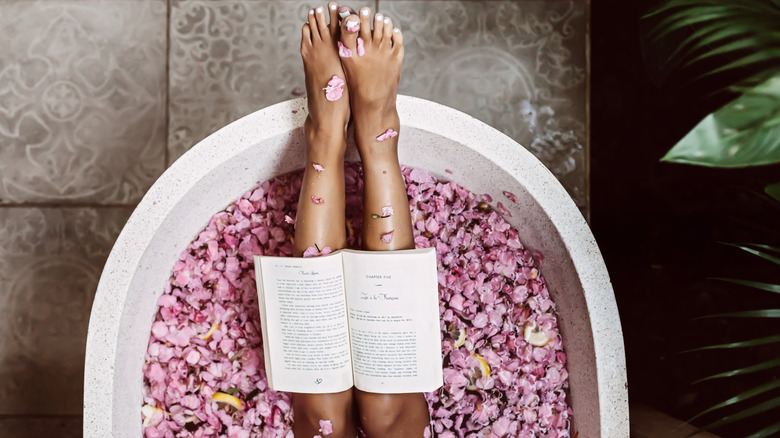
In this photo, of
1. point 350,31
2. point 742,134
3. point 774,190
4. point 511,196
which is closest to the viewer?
point 742,134

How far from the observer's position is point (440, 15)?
1.65 meters

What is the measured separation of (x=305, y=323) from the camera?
47.9 inches

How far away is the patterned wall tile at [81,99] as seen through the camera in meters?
1.65

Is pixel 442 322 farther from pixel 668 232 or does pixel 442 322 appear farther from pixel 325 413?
pixel 668 232

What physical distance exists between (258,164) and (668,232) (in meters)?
1.01

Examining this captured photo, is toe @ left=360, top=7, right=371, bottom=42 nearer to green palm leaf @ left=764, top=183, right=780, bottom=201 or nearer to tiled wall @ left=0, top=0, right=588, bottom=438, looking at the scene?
tiled wall @ left=0, top=0, right=588, bottom=438

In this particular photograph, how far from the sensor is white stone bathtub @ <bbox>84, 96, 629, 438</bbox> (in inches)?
46.5

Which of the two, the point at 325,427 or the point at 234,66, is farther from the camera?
the point at 234,66

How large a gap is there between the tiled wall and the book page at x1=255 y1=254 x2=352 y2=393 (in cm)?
65

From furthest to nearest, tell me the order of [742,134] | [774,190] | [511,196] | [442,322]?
[442,322] → [511,196] → [774,190] → [742,134]

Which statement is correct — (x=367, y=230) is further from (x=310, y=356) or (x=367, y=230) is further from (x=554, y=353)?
(x=554, y=353)

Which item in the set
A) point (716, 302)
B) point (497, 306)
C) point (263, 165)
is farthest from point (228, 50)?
point (716, 302)

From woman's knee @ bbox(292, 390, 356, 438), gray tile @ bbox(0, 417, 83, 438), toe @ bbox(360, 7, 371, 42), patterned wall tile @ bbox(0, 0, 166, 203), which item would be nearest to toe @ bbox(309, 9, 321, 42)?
toe @ bbox(360, 7, 371, 42)

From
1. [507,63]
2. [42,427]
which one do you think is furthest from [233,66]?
[42,427]
